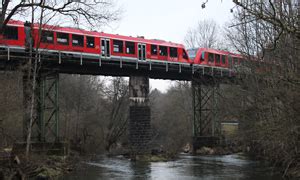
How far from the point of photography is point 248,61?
83.7 feet

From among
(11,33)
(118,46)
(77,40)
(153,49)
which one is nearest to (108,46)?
(118,46)

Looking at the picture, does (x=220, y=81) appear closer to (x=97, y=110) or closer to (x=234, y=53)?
(x=234, y=53)

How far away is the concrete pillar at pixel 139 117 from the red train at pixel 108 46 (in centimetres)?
263

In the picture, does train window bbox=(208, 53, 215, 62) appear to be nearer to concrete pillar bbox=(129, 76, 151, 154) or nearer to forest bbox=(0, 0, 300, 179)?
forest bbox=(0, 0, 300, 179)

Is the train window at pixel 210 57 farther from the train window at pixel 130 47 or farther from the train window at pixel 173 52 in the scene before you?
the train window at pixel 130 47

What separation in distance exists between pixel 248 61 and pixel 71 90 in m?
27.4

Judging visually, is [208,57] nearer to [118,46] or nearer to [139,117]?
[139,117]

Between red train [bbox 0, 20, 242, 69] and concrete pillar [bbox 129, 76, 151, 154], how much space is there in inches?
104

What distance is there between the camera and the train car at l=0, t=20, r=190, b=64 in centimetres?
2641

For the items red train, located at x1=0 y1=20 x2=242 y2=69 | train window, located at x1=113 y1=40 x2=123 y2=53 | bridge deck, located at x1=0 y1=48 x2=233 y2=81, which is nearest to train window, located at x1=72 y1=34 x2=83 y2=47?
red train, located at x1=0 y1=20 x2=242 y2=69

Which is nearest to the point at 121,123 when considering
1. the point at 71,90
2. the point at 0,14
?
the point at 71,90

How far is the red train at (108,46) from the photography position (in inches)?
1040

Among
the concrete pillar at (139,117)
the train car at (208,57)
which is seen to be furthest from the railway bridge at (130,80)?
the train car at (208,57)

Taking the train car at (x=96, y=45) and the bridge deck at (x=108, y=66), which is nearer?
the train car at (x=96, y=45)
